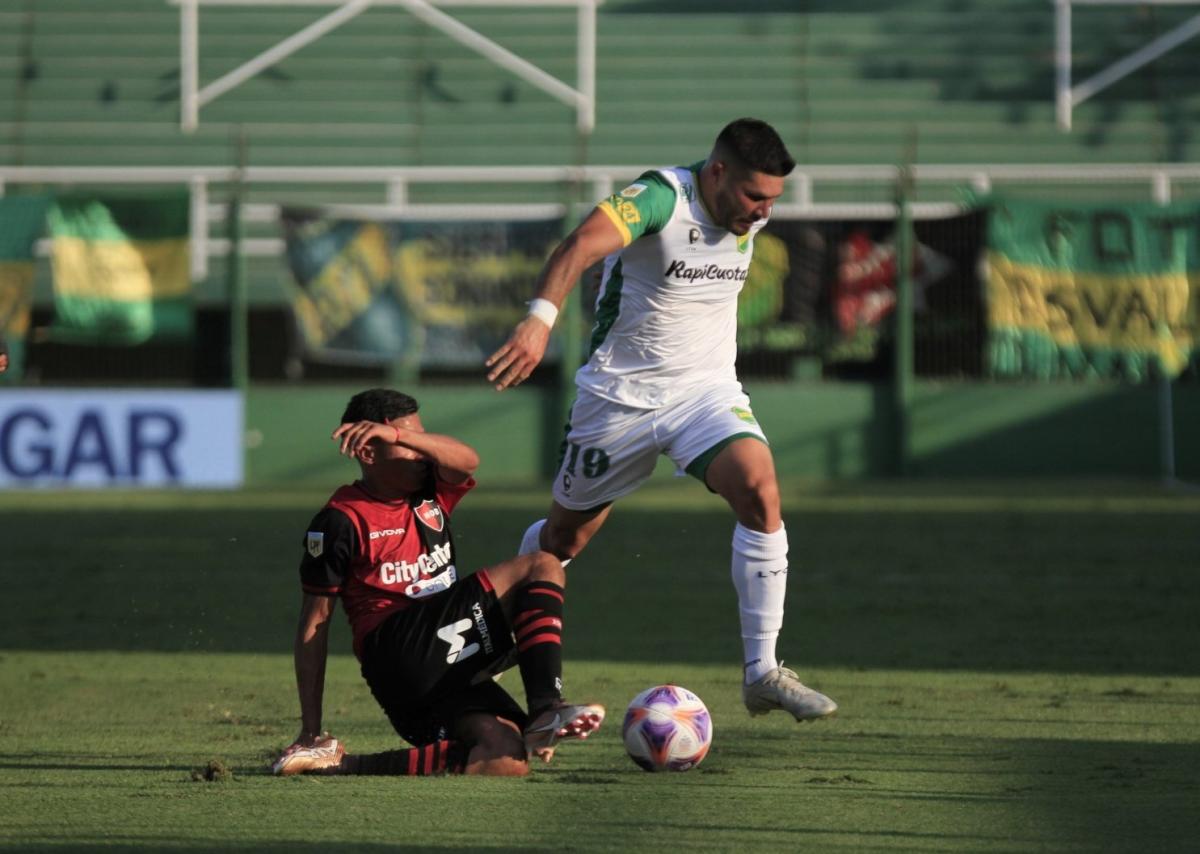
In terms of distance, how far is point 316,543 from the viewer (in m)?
6.07

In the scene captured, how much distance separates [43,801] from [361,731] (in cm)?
183

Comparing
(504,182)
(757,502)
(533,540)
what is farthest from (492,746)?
(504,182)

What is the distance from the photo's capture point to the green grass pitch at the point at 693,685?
503cm

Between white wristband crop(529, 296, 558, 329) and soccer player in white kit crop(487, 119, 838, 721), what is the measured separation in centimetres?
39

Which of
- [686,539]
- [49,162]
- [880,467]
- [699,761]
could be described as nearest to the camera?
[699,761]

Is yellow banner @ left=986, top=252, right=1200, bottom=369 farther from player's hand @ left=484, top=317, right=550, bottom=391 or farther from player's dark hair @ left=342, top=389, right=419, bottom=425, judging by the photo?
player's hand @ left=484, top=317, right=550, bottom=391

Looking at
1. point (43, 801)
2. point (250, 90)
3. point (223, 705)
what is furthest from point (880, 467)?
point (43, 801)

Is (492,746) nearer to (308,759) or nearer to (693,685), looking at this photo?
(308,759)

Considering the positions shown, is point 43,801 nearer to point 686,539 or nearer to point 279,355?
point 686,539

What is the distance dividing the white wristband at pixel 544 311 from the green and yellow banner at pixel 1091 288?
13.5 metres

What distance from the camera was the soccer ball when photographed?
235 inches

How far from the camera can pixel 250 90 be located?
2498 centimetres

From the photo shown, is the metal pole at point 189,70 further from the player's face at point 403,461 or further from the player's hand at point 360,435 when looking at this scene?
the player's hand at point 360,435

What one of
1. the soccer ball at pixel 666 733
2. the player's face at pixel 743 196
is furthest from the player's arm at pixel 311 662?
the player's face at pixel 743 196
